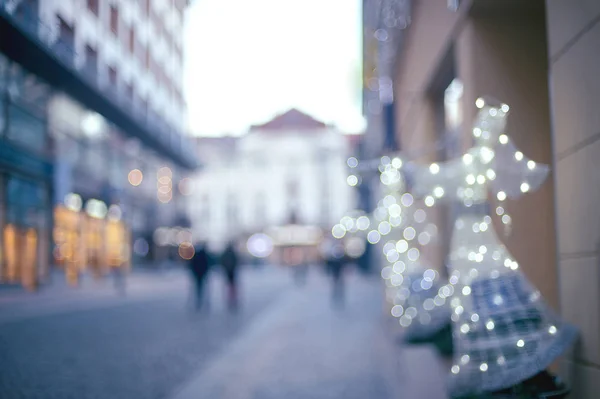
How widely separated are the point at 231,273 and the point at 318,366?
9989 mm

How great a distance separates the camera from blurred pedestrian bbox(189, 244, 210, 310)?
18797mm

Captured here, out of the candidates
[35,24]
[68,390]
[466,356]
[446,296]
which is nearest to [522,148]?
[446,296]

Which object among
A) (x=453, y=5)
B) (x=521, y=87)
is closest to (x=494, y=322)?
(x=521, y=87)

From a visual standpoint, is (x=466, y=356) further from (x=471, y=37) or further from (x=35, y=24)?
(x=35, y=24)

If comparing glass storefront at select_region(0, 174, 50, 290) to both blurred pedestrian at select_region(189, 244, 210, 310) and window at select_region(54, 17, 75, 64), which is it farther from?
blurred pedestrian at select_region(189, 244, 210, 310)

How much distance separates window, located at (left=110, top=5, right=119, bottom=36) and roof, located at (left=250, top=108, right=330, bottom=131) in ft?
215

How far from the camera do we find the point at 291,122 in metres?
73.3

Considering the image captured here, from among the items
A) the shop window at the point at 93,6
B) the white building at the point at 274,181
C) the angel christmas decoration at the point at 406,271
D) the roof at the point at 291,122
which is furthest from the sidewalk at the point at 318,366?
the roof at the point at 291,122

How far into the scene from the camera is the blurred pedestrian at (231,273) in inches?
742

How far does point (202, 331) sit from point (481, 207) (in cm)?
910

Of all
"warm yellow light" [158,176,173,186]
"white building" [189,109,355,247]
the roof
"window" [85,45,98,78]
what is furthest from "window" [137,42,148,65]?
the roof

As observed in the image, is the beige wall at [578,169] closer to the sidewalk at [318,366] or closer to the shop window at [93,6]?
the sidewalk at [318,366]

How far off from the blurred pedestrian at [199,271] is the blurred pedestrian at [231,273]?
0.54 metres

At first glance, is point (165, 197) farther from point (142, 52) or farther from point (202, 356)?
point (142, 52)
